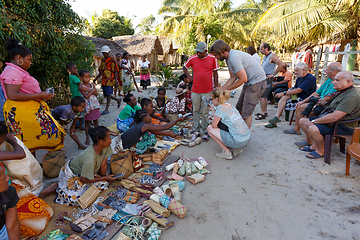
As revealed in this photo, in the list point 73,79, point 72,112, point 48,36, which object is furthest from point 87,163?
point 48,36

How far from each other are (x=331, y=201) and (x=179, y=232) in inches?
75.8

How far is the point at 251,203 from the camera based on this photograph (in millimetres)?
2496

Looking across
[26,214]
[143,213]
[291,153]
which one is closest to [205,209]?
[143,213]

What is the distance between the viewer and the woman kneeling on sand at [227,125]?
132 inches

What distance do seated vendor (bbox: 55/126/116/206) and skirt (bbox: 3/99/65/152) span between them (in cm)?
72

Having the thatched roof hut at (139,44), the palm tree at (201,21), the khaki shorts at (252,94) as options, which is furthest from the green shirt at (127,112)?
the palm tree at (201,21)

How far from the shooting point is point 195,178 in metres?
2.91

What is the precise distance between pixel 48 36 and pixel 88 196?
4.36 meters

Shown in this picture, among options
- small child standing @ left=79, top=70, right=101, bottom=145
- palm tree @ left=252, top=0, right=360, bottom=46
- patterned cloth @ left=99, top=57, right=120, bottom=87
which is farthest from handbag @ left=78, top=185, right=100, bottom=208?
palm tree @ left=252, top=0, right=360, bottom=46

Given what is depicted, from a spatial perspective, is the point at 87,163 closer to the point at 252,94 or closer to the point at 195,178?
the point at 195,178

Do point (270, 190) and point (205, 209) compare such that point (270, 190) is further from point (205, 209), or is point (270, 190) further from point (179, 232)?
point (179, 232)

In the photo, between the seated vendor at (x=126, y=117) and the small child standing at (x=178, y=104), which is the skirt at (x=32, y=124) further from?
the small child standing at (x=178, y=104)

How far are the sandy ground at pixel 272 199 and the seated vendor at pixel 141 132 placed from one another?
80cm

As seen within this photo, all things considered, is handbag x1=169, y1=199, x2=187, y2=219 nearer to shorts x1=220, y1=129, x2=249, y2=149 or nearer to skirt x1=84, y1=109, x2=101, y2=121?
shorts x1=220, y1=129, x2=249, y2=149
